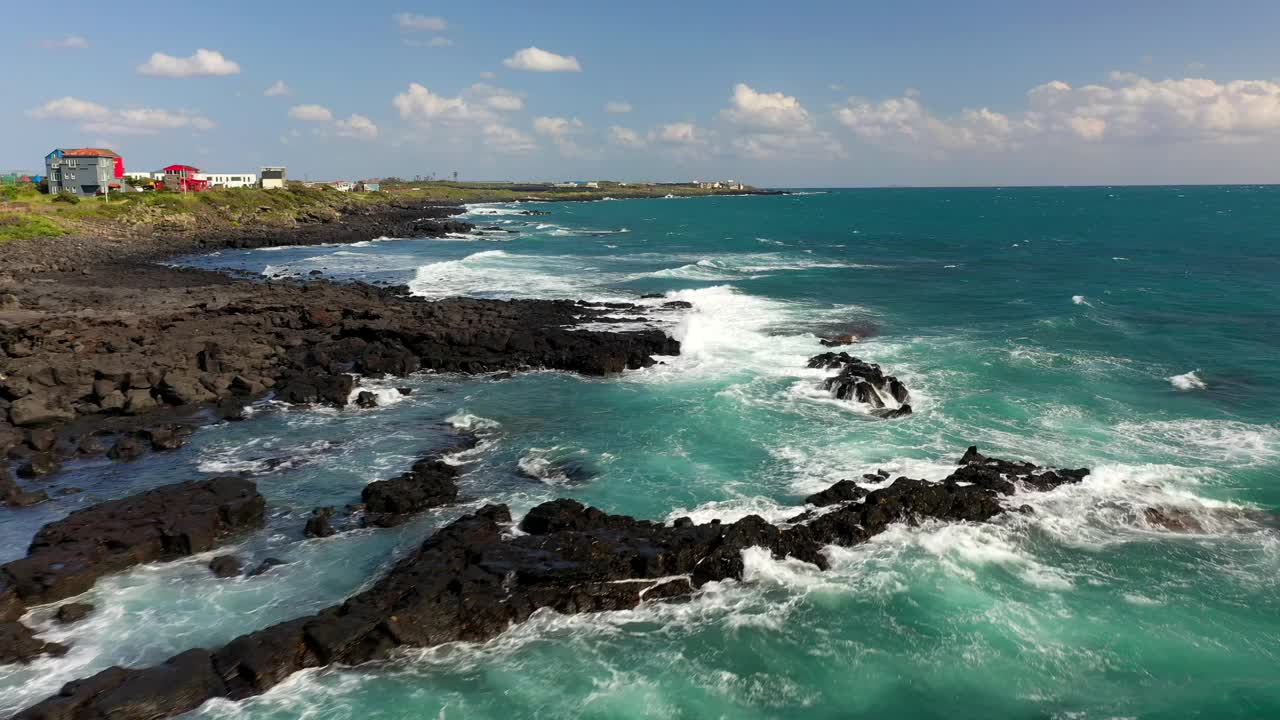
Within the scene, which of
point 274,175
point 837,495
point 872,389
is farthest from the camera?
point 274,175

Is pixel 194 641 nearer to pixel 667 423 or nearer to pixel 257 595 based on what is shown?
pixel 257 595

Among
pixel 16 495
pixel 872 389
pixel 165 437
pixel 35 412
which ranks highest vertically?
pixel 872 389

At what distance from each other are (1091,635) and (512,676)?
1193 cm

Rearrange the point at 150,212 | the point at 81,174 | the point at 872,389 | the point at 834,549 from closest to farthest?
the point at 834,549
the point at 872,389
the point at 150,212
the point at 81,174

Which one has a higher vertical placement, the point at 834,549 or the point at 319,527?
the point at 319,527

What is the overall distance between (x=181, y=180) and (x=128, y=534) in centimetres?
11734

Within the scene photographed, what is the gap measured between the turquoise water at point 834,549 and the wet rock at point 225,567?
28 centimetres

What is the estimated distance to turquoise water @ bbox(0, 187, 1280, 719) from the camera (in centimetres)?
1409

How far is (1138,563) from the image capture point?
18328 mm

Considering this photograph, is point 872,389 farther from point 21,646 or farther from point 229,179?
point 229,179

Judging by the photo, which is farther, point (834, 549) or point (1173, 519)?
point (1173, 519)

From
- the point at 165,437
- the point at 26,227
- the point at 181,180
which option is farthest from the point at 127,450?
the point at 181,180

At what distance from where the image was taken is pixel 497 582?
1634 centimetres

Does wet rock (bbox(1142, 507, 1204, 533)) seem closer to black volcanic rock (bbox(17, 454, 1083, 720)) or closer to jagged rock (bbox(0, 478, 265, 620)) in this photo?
black volcanic rock (bbox(17, 454, 1083, 720))
